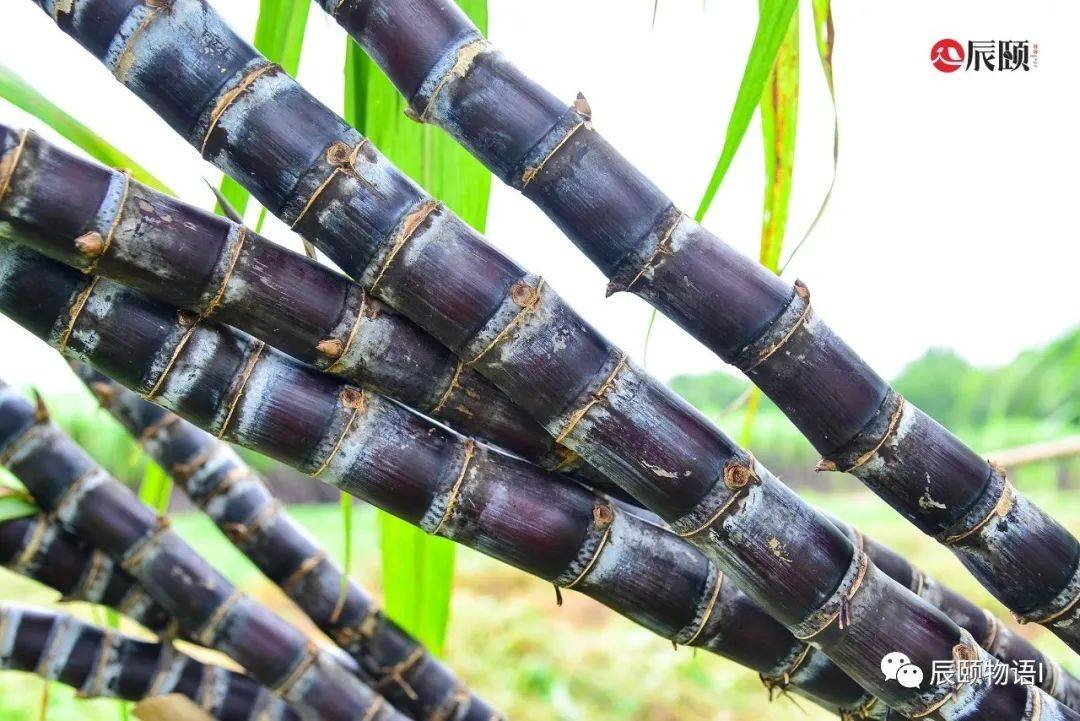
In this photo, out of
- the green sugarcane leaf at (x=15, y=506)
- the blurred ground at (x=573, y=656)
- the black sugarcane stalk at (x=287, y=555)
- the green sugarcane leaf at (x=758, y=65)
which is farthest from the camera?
the blurred ground at (x=573, y=656)

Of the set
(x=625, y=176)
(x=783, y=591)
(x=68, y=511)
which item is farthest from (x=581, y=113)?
(x=68, y=511)

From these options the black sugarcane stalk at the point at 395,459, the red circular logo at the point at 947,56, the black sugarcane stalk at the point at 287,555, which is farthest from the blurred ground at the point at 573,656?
the black sugarcane stalk at the point at 395,459

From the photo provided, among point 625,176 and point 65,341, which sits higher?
point 625,176

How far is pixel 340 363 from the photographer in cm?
54

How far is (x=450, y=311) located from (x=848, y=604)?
282 millimetres

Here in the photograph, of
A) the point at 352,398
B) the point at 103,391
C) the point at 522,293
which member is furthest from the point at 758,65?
the point at 103,391

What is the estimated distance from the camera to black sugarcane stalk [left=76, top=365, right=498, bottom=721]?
0.96 meters

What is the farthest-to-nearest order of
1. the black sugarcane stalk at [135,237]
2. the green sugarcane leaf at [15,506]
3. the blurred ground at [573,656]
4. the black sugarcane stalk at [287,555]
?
the blurred ground at [573,656] < the black sugarcane stalk at [287,555] < the green sugarcane leaf at [15,506] < the black sugarcane stalk at [135,237]

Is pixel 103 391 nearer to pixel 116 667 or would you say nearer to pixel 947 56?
pixel 116 667

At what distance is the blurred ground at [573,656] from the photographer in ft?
6.24

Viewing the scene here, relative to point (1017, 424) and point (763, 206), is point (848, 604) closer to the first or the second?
point (763, 206)

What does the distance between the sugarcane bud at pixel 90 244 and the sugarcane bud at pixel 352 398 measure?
14cm

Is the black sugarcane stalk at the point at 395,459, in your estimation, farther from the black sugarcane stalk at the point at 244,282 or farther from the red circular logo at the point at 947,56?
the red circular logo at the point at 947,56

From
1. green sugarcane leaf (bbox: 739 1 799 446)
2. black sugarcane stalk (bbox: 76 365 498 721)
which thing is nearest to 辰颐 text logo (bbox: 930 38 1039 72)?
green sugarcane leaf (bbox: 739 1 799 446)
